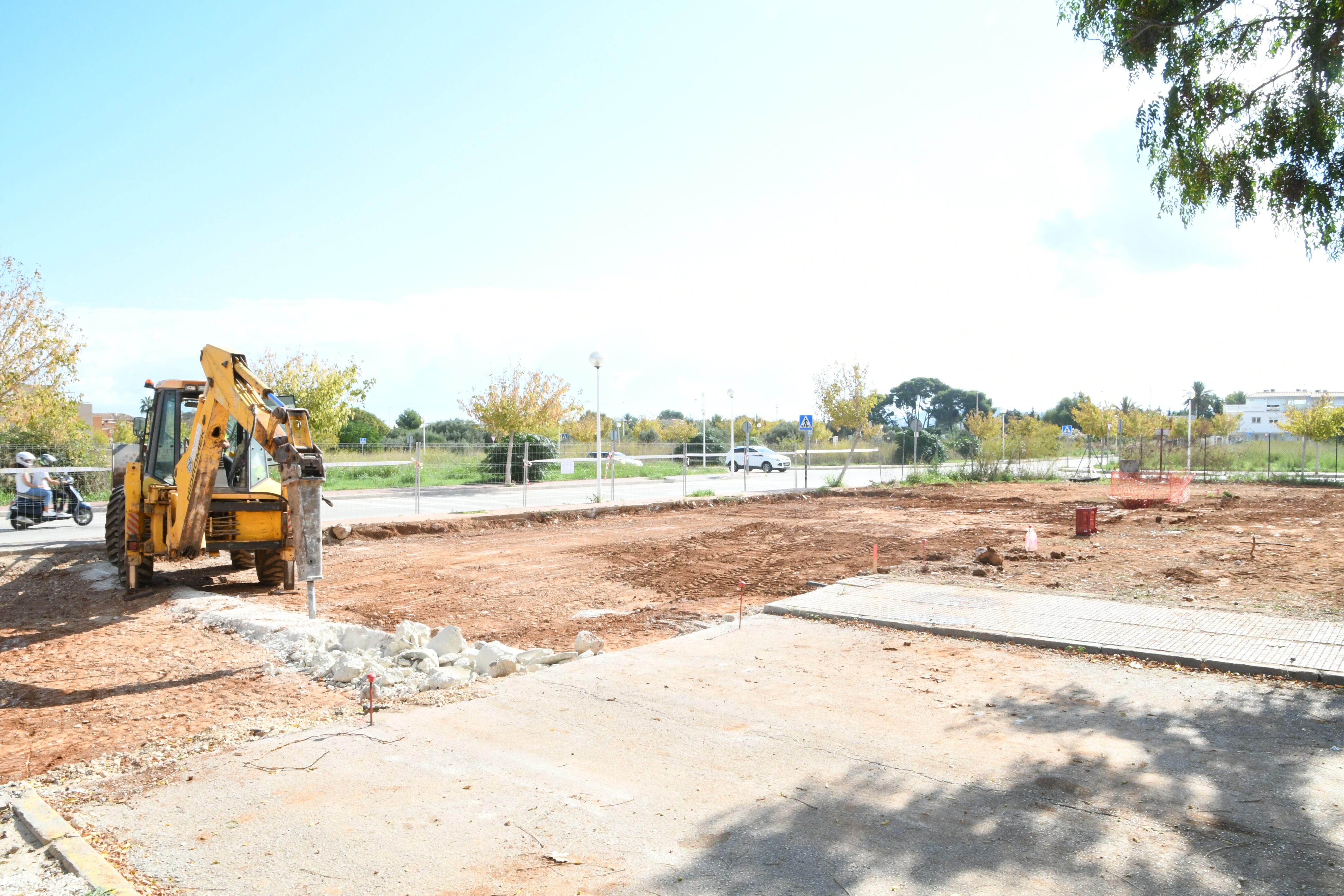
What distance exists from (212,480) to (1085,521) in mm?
14990

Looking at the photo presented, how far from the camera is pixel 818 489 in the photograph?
32.0 metres

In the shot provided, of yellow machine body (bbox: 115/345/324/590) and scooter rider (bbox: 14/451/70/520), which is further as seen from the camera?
scooter rider (bbox: 14/451/70/520)

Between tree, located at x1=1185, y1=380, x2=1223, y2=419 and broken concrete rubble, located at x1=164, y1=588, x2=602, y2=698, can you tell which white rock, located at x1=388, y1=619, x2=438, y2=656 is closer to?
broken concrete rubble, located at x1=164, y1=588, x2=602, y2=698

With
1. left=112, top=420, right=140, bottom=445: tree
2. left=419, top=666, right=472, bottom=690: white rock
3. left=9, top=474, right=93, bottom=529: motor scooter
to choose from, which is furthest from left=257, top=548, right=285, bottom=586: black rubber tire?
left=112, top=420, right=140, bottom=445: tree

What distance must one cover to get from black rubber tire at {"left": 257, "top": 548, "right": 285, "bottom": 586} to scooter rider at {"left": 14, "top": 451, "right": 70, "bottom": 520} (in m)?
9.99

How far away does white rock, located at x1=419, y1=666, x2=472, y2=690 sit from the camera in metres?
6.84

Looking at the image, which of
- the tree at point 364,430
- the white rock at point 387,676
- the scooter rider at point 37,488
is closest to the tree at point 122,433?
the tree at point 364,430

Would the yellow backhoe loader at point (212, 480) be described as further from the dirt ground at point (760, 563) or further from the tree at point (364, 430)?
the tree at point (364, 430)

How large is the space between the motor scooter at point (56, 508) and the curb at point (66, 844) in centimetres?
1676

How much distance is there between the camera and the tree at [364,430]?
6122 centimetres

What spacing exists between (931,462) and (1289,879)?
3870 cm

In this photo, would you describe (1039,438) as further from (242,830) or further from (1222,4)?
(242,830)

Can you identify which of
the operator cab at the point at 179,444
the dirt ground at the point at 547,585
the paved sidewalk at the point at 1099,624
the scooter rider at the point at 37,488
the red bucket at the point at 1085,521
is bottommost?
the dirt ground at the point at 547,585

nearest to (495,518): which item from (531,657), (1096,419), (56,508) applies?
(56,508)
